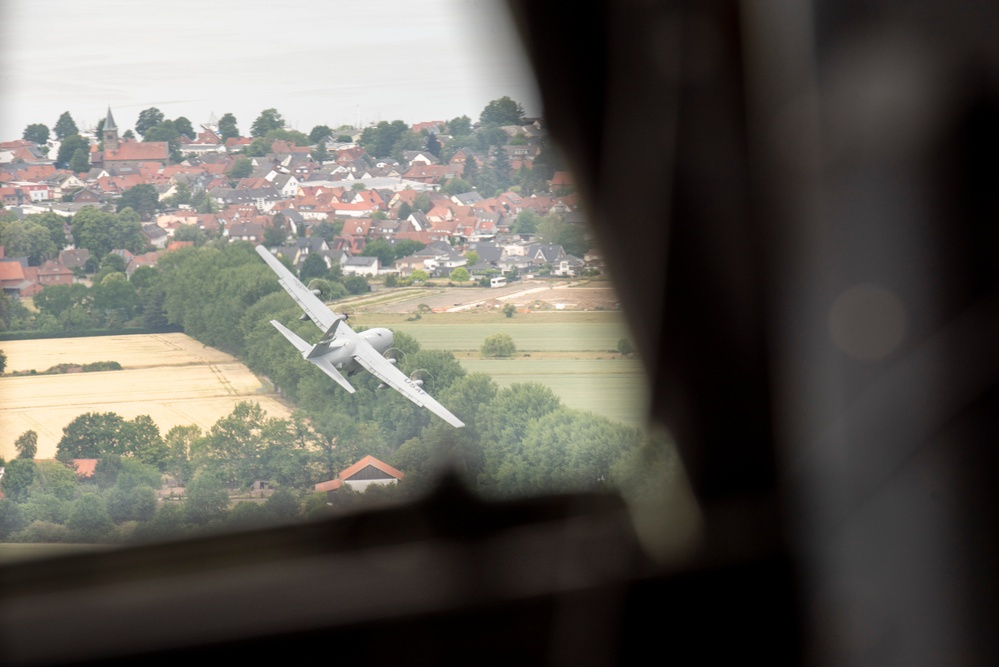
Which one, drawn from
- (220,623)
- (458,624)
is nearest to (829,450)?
(458,624)

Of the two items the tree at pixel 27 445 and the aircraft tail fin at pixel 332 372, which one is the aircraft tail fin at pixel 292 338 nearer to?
the aircraft tail fin at pixel 332 372

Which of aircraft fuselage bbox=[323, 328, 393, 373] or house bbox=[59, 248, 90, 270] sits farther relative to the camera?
aircraft fuselage bbox=[323, 328, 393, 373]

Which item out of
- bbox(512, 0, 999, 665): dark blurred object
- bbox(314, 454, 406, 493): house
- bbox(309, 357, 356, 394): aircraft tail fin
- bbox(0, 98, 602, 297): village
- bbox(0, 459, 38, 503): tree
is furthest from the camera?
bbox(309, 357, 356, 394): aircraft tail fin

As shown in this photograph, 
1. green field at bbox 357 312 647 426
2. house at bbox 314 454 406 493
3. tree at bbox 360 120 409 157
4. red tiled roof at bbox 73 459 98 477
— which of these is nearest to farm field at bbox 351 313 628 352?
green field at bbox 357 312 647 426

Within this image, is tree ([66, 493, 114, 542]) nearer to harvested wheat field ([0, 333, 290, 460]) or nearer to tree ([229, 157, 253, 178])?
harvested wheat field ([0, 333, 290, 460])

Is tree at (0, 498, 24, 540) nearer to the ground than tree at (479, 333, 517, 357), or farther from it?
farther from it

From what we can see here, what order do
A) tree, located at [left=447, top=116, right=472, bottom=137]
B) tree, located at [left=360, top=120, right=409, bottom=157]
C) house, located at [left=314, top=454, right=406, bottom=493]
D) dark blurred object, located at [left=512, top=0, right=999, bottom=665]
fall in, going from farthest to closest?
tree, located at [left=360, top=120, right=409, bottom=157], tree, located at [left=447, top=116, right=472, bottom=137], house, located at [left=314, top=454, right=406, bottom=493], dark blurred object, located at [left=512, top=0, right=999, bottom=665]

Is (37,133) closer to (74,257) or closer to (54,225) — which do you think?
(54,225)

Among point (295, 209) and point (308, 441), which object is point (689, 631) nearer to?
point (308, 441)
